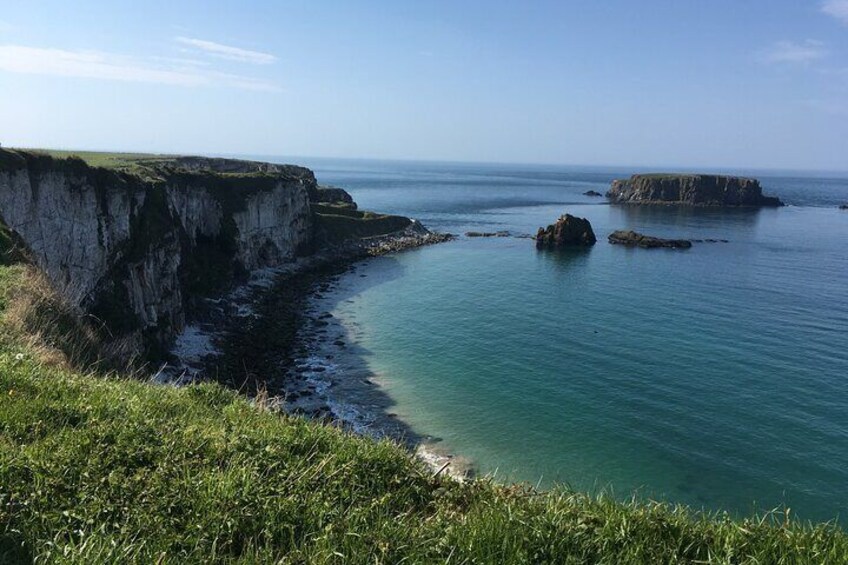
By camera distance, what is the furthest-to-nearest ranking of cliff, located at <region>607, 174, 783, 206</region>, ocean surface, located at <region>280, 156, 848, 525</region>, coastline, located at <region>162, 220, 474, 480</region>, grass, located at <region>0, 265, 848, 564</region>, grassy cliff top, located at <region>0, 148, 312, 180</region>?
cliff, located at <region>607, 174, 783, 206</region>, grassy cliff top, located at <region>0, 148, 312, 180</region>, coastline, located at <region>162, 220, 474, 480</region>, ocean surface, located at <region>280, 156, 848, 525</region>, grass, located at <region>0, 265, 848, 564</region>

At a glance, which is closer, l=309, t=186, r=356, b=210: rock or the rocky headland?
the rocky headland

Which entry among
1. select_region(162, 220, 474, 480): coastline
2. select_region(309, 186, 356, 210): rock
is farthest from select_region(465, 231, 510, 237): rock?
select_region(162, 220, 474, 480): coastline

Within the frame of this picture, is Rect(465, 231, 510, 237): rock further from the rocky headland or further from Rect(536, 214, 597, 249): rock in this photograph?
the rocky headland

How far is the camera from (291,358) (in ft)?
149

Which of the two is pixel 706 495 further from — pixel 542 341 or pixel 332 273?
pixel 332 273

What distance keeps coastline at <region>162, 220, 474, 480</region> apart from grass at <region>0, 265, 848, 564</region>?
14.9 meters

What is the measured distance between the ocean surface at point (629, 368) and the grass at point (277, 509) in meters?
1.89

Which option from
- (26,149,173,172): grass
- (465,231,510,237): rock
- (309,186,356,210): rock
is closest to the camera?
(26,149,173,172): grass

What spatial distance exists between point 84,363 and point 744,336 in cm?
5037

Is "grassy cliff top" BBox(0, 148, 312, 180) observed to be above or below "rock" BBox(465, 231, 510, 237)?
above

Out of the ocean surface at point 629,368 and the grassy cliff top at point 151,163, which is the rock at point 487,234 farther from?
the grassy cliff top at point 151,163

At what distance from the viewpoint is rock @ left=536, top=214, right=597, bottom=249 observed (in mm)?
102500

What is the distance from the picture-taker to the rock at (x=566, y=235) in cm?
10250

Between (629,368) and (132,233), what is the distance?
41.5m
